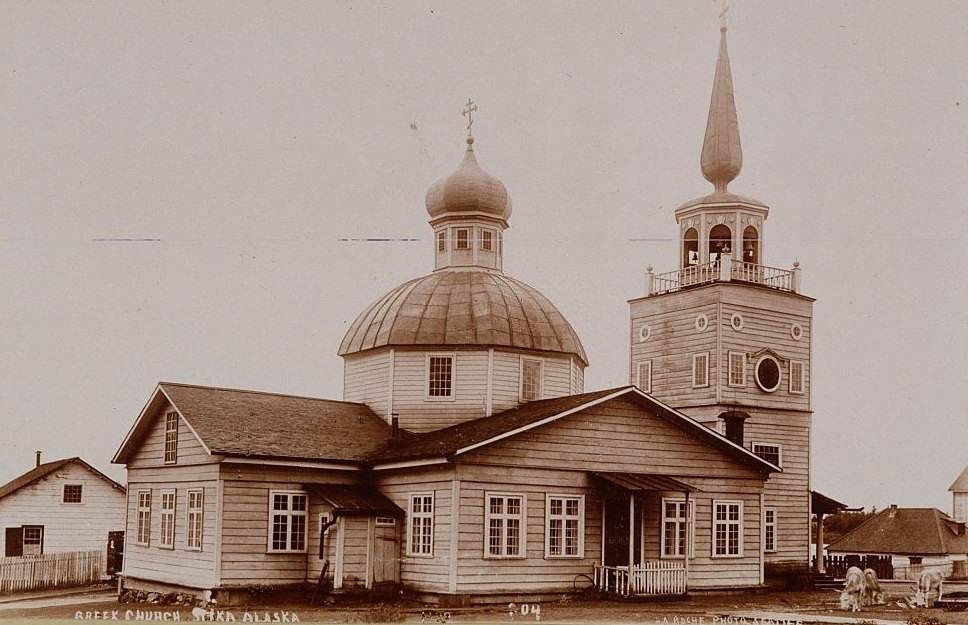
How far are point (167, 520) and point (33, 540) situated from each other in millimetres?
15532

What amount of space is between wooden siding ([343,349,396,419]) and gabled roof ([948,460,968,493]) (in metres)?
39.2

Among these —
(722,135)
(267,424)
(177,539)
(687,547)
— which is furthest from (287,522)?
(722,135)

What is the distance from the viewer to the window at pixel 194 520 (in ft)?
103

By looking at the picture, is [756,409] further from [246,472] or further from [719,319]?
[246,472]

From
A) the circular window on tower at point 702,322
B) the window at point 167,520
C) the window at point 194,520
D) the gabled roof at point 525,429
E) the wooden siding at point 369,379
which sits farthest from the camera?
the circular window on tower at point 702,322

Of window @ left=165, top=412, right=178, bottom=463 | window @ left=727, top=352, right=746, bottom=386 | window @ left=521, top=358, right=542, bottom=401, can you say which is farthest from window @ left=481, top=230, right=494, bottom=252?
window @ left=165, top=412, right=178, bottom=463

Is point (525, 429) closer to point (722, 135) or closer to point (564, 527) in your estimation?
point (564, 527)

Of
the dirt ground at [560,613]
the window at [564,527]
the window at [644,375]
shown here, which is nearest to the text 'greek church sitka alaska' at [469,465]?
the window at [564,527]

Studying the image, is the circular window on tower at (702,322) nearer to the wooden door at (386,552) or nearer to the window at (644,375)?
the window at (644,375)

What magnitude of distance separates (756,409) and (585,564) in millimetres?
12669

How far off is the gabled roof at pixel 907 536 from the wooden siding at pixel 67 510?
116ft

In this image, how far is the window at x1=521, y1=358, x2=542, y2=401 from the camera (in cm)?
3675

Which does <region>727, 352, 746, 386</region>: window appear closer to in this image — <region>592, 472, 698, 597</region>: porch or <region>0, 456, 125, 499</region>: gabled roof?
<region>592, 472, 698, 597</region>: porch

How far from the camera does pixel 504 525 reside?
30.4m
